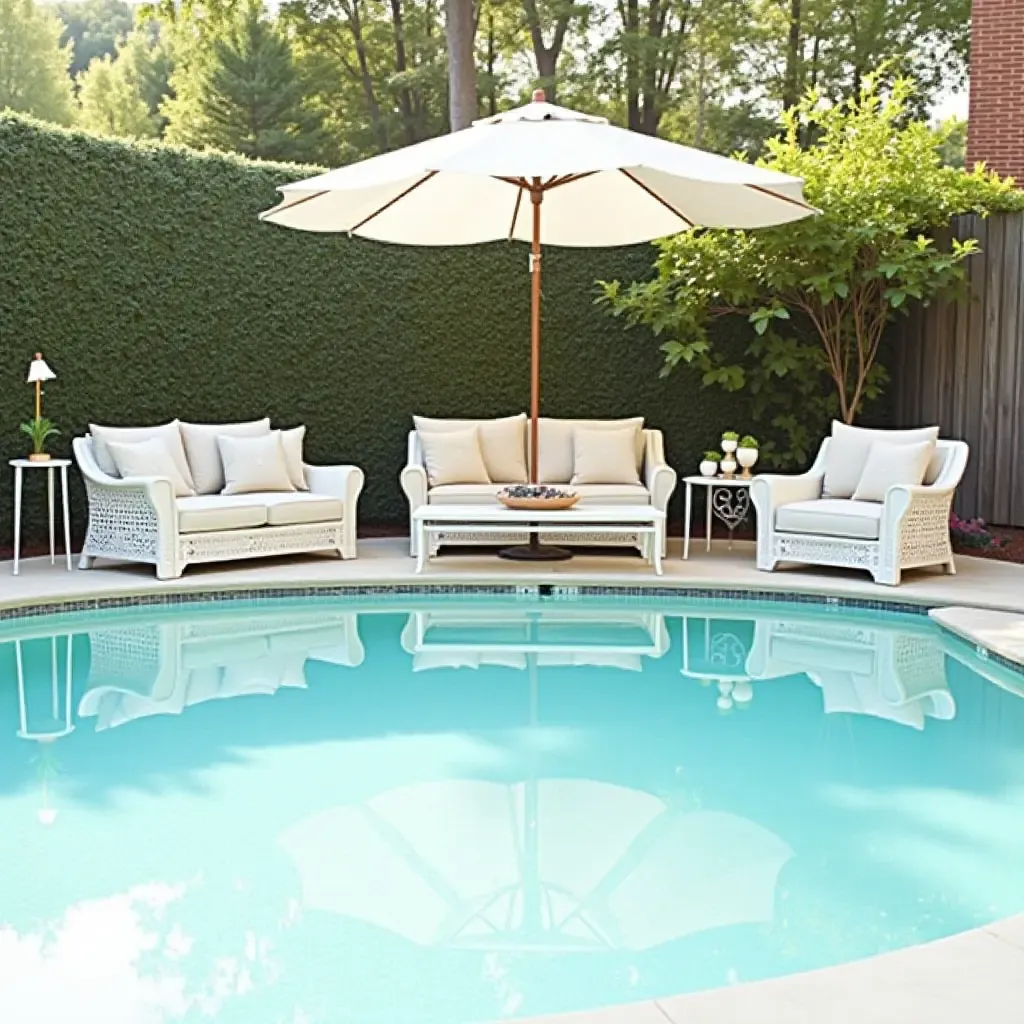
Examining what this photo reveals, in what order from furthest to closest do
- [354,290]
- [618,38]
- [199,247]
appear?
[618,38]
[354,290]
[199,247]

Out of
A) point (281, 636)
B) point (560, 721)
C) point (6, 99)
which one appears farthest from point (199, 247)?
point (6, 99)

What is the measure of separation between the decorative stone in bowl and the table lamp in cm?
275

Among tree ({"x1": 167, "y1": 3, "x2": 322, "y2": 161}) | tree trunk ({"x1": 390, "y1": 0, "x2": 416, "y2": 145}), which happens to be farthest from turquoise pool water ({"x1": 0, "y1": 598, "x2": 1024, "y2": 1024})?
tree ({"x1": 167, "y1": 3, "x2": 322, "y2": 161})

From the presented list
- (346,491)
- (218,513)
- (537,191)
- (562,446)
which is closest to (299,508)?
(346,491)

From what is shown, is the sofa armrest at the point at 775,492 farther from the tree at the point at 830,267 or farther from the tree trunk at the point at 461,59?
the tree trunk at the point at 461,59

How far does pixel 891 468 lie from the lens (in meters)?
7.76

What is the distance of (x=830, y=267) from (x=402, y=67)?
13464 millimetres

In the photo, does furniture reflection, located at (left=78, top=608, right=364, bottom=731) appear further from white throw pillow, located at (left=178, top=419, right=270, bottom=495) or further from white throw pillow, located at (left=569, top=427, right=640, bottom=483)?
white throw pillow, located at (left=569, top=427, right=640, bottom=483)

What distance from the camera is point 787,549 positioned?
25.8ft

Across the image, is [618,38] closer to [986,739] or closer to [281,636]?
[281,636]

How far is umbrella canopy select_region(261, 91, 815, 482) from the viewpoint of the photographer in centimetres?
694

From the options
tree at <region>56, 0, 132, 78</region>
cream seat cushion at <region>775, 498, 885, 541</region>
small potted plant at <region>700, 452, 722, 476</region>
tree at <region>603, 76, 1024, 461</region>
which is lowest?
cream seat cushion at <region>775, 498, 885, 541</region>

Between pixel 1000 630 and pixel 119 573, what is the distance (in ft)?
15.9

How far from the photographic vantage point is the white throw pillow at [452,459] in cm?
864
